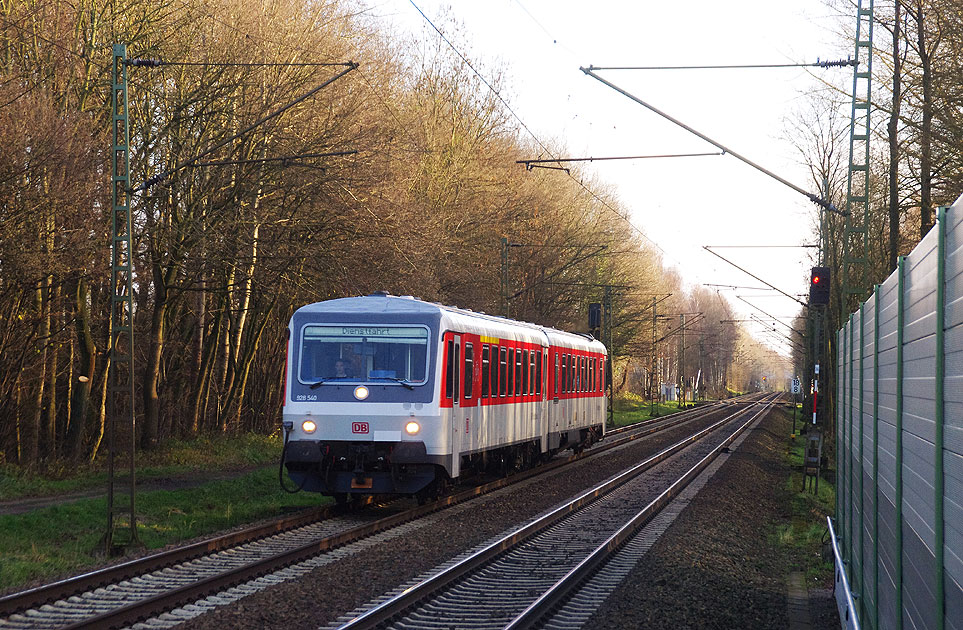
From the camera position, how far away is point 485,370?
1798cm

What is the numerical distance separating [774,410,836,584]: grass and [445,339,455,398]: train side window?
5.13m

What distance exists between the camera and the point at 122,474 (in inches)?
786

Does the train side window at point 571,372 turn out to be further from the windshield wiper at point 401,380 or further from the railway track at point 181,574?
the windshield wiper at point 401,380

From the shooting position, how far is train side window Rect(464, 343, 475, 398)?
16.8m

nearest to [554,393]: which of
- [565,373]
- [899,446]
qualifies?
[565,373]

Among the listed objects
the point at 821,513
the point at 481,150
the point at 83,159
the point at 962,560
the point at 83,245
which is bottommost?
the point at 821,513

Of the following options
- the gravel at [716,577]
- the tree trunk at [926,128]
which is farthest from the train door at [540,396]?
the tree trunk at [926,128]

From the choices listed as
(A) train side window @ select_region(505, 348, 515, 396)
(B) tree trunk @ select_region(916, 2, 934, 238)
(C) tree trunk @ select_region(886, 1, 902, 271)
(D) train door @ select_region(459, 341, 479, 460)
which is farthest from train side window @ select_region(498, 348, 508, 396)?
(C) tree trunk @ select_region(886, 1, 902, 271)

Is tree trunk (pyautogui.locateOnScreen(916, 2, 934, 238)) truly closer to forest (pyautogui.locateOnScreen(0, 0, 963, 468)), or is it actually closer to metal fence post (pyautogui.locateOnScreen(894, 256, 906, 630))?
forest (pyautogui.locateOnScreen(0, 0, 963, 468))

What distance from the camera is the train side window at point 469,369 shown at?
1678 cm

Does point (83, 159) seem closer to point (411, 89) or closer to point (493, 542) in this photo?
point (493, 542)

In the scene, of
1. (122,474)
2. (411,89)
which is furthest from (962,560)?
(411,89)

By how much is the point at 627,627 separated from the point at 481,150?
29879 mm

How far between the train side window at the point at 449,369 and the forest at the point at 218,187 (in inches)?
122
